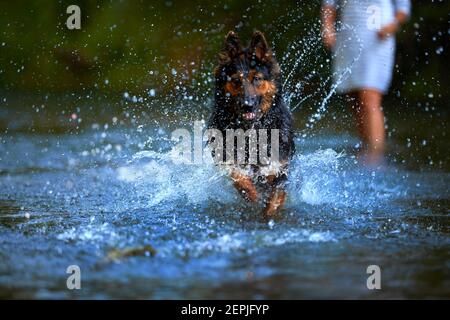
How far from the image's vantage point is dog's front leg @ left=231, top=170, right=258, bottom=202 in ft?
18.1

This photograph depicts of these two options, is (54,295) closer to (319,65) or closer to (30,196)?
(30,196)

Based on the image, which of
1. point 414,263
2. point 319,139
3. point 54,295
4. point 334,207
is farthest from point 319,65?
point 54,295

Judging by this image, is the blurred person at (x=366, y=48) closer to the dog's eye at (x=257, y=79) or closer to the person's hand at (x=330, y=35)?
the person's hand at (x=330, y=35)

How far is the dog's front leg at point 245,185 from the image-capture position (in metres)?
5.53

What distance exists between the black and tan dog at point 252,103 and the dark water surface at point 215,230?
7.4 inches

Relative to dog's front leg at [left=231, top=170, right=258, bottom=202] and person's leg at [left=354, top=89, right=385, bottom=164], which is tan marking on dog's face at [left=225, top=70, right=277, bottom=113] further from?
person's leg at [left=354, top=89, right=385, bottom=164]

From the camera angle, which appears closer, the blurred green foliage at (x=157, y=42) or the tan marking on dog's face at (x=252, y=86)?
the tan marking on dog's face at (x=252, y=86)

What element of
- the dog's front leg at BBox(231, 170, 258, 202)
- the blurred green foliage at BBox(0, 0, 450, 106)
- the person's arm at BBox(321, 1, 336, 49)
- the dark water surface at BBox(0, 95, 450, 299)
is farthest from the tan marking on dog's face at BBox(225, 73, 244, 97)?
the blurred green foliage at BBox(0, 0, 450, 106)

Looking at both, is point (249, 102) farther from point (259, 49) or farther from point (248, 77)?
point (259, 49)

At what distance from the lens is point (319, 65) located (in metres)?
11.0

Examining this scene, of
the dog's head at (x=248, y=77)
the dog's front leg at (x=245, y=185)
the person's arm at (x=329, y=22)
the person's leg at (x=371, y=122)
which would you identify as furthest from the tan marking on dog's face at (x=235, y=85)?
the person's leg at (x=371, y=122)

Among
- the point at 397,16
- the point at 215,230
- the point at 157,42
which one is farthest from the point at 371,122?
the point at 157,42

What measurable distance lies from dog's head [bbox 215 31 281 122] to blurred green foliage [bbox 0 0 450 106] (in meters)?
4.14

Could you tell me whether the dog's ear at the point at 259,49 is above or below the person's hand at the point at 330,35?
below
